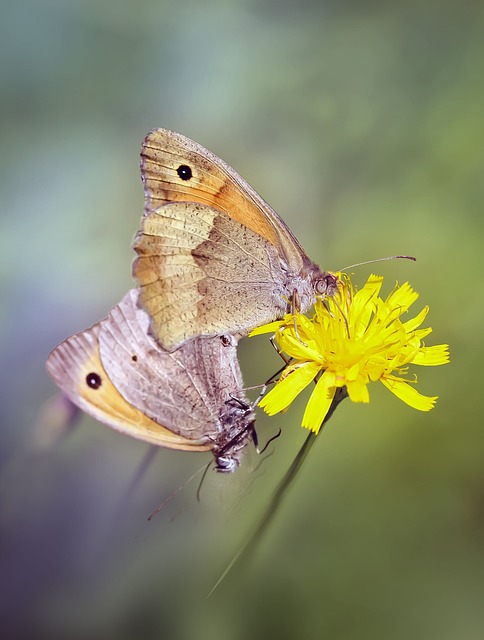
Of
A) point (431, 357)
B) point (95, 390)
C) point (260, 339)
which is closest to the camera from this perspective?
point (95, 390)

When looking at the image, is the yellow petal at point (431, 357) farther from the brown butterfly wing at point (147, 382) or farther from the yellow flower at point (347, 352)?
the brown butterfly wing at point (147, 382)

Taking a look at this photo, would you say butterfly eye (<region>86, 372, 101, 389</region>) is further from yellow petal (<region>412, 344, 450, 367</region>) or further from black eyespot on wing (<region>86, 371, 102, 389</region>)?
yellow petal (<region>412, 344, 450, 367</region>)

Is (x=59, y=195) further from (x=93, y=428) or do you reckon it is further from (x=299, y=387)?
(x=299, y=387)

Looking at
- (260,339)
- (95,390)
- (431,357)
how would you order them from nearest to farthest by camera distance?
(95,390), (431,357), (260,339)

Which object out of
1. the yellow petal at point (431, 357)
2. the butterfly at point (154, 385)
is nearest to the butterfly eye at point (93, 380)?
the butterfly at point (154, 385)

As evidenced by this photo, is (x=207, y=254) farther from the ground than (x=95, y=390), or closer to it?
farther from the ground

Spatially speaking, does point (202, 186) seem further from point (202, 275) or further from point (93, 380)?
point (93, 380)

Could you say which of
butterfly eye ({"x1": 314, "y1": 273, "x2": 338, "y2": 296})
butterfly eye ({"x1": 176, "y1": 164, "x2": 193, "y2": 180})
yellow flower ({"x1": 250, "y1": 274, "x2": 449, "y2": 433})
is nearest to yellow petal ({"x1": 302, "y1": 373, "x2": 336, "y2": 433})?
yellow flower ({"x1": 250, "y1": 274, "x2": 449, "y2": 433})

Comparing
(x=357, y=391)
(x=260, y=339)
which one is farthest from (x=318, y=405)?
(x=260, y=339)
